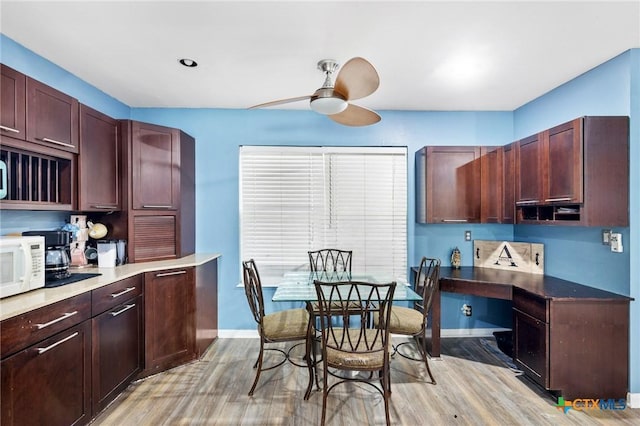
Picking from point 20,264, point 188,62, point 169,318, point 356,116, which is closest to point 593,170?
point 356,116

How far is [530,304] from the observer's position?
2410 mm

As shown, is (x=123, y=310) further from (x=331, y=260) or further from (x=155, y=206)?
(x=331, y=260)

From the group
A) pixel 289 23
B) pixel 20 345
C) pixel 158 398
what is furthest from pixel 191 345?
pixel 289 23

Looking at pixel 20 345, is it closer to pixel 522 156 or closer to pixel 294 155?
pixel 294 155

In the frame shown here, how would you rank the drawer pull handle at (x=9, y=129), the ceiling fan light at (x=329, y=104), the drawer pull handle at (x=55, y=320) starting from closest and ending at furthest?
the drawer pull handle at (x=55, y=320)
the drawer pull handle at (x=9, y=129)
the ceiling fan light at (x=329, y=104)

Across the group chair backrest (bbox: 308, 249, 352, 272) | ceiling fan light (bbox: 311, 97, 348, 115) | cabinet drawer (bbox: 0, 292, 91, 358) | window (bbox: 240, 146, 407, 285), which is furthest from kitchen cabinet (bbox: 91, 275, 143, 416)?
ceiling fan light (bbox: 311, 97, 348, 115)

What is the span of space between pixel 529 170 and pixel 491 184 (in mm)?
423

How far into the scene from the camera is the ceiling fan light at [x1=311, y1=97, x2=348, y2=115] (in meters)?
2.01

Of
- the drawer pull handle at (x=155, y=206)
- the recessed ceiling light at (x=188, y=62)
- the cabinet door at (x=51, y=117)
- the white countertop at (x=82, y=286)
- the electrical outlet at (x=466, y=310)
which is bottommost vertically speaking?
the electrical outlet at (x=466, y=310)

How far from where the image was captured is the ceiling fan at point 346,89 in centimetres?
178

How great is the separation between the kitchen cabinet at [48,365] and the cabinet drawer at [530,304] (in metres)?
3.26

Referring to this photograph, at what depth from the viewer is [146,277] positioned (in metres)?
2.50

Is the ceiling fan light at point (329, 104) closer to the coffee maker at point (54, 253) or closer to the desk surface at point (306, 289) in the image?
the desk surface at point (306, 289)

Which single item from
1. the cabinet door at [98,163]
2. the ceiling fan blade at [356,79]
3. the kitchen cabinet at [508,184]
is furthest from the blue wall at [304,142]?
the ceiling fan blade at [356,79]
